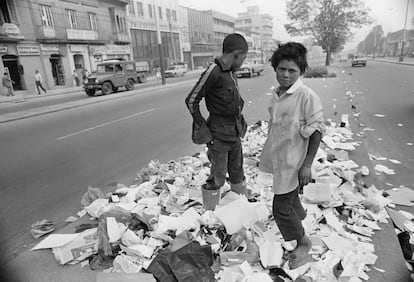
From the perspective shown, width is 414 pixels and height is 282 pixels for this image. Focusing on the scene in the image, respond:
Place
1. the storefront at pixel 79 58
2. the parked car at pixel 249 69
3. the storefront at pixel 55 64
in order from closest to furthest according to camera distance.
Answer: the parked car at pixel 249 69 → the storefront at pixel 55 64 → the storefront at pixel 79 58

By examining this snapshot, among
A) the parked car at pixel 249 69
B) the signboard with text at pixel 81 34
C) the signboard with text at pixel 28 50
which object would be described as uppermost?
the signboard with text at pixel 81 34

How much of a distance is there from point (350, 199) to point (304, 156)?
169cm

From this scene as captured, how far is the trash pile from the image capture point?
2.41 metres

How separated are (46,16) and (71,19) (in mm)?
3410

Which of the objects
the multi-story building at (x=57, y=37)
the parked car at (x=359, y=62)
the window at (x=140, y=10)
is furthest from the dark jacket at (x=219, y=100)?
the window at (x=140, y=10)

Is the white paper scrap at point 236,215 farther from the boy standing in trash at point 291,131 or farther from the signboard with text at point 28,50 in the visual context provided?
the signboard with text at point 28,50

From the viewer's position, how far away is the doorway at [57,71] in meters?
28.4

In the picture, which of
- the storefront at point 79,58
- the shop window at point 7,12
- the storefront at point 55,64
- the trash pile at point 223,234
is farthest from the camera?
the storefront at point 79,58

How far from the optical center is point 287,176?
85.8 inches

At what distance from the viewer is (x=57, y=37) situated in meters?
27.6

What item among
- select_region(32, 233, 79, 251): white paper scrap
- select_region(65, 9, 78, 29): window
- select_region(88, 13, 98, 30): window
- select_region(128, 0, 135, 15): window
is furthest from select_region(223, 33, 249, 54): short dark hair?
select_region(128, 0, 135, 15): window

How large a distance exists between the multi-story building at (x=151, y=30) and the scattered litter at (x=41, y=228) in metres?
40.6

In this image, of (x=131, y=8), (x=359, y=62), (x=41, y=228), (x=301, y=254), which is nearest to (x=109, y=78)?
(x=41, y=228)

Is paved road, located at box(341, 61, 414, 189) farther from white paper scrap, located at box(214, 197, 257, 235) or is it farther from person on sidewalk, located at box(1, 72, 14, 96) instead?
person on sidewalk, located at box(1, 72, 14, 96)
